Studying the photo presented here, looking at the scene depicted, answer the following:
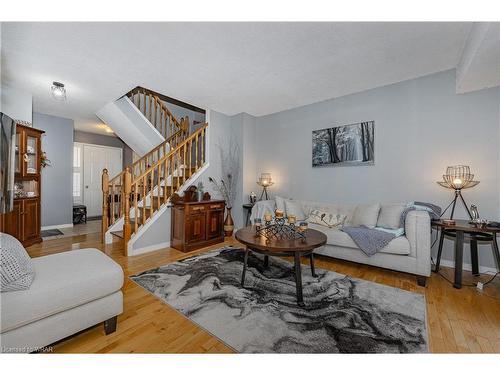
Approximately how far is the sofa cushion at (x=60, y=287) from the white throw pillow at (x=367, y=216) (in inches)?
116

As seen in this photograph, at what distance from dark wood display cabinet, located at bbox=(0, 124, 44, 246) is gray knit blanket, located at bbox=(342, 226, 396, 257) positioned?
15.9 ft

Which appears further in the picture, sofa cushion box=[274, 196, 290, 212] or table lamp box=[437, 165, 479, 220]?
sofa cushion box=[274, 196, 290, 212]

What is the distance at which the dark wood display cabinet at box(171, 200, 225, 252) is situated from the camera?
3.59 m

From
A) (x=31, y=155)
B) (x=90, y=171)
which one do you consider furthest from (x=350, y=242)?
(x=90, y=171)

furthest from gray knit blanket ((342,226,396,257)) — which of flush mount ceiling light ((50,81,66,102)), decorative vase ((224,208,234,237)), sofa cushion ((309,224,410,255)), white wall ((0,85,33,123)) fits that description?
white wall ((0,85,33,123))

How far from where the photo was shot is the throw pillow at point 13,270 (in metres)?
1.23

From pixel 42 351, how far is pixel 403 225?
3.50m

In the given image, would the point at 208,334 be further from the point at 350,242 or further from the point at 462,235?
the point at 462,235

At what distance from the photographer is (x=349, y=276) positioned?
2656 mm

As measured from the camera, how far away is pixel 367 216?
3133 millimetres

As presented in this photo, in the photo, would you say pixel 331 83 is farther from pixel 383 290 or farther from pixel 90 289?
pixel 90 289

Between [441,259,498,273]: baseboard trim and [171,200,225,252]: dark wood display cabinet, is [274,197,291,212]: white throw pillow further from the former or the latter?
[441,259,498,273]: baseboard trim
